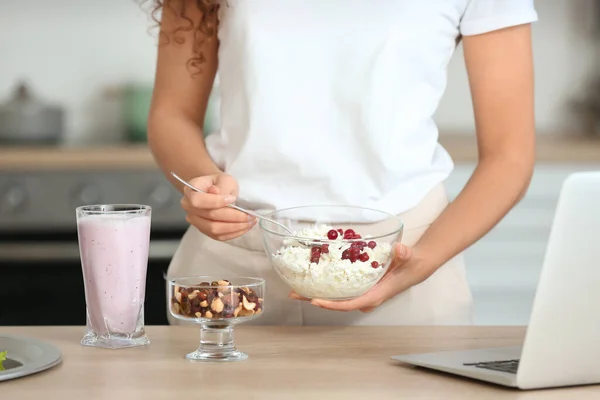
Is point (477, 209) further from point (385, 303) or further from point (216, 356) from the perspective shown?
point (216, 356)

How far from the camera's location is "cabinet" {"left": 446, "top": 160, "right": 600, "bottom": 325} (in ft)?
8.98

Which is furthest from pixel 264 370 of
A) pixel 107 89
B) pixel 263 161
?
pixel 107 89

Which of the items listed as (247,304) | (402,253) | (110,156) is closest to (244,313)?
(247,304)

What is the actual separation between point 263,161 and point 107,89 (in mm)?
1809

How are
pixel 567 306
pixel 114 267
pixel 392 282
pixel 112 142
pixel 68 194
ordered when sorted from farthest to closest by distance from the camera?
1. pixel 112 142
2. pixel 68 194
3. pixel 392 282
4. pixel 114 267
5. pixel 567 306

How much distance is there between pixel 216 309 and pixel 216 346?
7cm

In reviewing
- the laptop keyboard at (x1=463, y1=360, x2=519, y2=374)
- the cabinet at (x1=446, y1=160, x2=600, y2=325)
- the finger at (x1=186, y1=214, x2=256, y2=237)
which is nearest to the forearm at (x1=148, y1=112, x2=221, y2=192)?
the finger at (x1=186, y1=214, x2=256, y2=237)

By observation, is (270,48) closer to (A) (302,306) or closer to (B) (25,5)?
(A) (302,306)

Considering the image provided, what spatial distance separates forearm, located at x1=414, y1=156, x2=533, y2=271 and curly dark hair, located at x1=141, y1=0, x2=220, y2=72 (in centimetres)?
51

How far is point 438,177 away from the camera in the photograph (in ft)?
5.04

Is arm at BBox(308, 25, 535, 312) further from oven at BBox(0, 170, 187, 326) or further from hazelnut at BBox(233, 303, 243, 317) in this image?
oven at BBox(0, 170, 187, 326)

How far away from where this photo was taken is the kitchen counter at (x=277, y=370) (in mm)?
966

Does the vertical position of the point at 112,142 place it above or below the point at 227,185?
above

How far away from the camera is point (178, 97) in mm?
1625
